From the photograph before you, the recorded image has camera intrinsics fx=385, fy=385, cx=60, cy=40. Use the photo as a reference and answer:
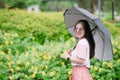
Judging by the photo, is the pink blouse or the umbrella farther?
the umbrella

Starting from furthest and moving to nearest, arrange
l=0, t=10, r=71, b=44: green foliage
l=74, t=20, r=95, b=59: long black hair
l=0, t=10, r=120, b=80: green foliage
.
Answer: l=0, t=10, r=71, b=44: green foliage < l=0, t=10, r=120, b=80: green foliage < l=74, t=20, r=95, b=59: long black hair

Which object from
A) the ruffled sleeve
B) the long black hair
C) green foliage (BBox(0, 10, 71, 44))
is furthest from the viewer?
green foliage (BBox(0, 10, 71, 44))

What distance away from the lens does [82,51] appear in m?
4.91

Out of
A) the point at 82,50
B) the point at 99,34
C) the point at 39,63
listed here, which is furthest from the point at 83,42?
the point at 39,63

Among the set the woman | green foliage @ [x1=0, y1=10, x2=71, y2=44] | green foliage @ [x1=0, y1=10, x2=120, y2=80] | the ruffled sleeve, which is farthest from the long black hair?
green foliage @ [x1=0, y1=10, x2=71, y2=44]

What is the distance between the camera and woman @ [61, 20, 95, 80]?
492cm

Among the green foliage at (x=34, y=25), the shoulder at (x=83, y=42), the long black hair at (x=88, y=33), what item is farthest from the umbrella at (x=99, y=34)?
the green foliage at (x=34, y=25)

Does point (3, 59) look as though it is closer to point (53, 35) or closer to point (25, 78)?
point (25, 78)

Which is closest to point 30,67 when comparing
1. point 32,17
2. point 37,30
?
point 37,30

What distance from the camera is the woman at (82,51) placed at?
4922 millimetres

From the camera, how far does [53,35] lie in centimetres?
1059

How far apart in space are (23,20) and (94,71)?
4457 mm

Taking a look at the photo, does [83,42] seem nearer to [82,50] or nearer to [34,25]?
[82,50]

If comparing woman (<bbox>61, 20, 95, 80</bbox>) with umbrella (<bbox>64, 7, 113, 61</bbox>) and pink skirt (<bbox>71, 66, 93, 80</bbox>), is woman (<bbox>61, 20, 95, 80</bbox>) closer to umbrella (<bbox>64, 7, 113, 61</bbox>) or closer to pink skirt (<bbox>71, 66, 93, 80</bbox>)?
pink skirt (<bbox>71, 66, 93, 80</bbox>)
